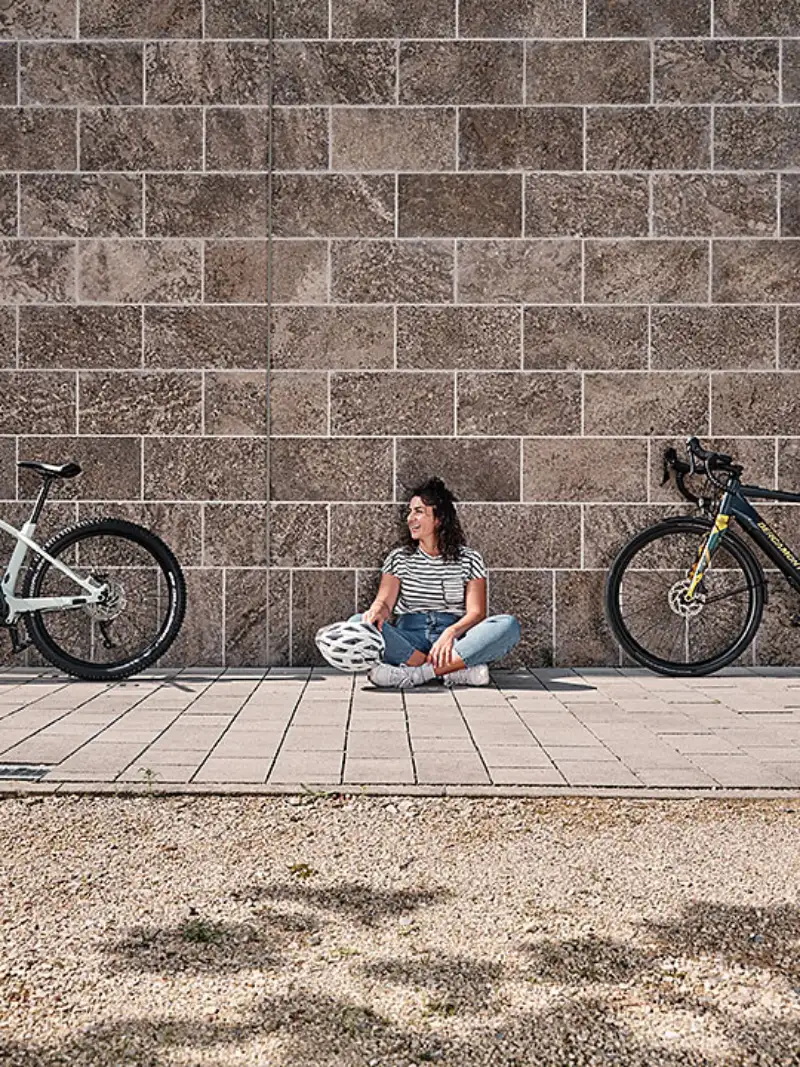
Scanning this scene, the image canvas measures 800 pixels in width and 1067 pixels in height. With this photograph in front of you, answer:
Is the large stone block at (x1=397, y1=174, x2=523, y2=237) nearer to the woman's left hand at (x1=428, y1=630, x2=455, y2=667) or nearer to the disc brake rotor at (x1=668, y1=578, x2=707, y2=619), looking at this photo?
→ the disc brake rotor at (x1=668, y1=578, x2=707, y2=619)

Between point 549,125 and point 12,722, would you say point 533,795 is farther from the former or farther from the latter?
point 549,125

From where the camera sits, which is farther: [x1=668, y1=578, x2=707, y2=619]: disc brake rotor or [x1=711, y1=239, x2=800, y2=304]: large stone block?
[x1=711, y1=239, x2=800, y2=304]: large stone block

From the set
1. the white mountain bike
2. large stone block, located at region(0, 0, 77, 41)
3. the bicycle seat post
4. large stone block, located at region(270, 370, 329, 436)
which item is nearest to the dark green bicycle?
large stone block, located at region(270, 370, 329, 436)

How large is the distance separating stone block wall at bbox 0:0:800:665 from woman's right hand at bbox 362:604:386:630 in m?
0.64

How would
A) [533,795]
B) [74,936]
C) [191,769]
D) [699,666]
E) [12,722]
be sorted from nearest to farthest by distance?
[74,936]
[533,795]
[191,769]
[12,722]
[699,666]

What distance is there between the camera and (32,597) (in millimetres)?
6996

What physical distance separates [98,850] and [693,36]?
→ 229 inches

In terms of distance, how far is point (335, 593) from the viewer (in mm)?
7324

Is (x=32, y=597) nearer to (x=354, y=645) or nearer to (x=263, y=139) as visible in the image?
(x=354, y=645)

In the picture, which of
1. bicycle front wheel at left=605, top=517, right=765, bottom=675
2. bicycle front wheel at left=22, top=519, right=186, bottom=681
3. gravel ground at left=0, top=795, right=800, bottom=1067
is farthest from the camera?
bicycle front wheel at left=605, top=517, right=765, bottom=675

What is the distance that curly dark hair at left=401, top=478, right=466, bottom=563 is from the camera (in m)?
6.86

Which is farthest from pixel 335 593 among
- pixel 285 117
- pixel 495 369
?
pixel 285 117

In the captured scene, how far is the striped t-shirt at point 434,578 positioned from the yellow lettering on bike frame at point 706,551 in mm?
1174

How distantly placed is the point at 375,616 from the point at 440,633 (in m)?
0.40
